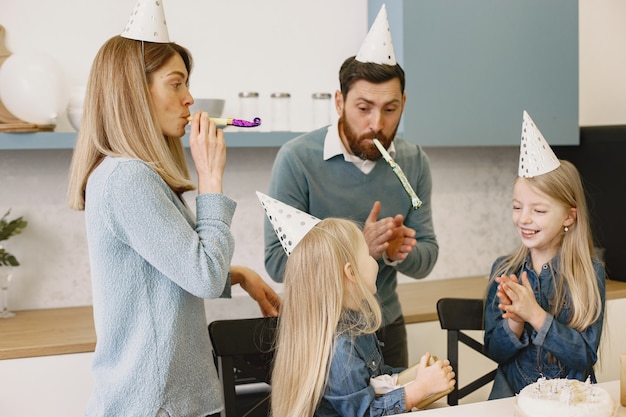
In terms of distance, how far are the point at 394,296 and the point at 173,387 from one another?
3.05 feet

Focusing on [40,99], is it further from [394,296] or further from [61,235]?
[394,296]

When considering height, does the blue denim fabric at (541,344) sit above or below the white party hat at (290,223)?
below

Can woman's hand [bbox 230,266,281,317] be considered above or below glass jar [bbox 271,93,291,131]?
below

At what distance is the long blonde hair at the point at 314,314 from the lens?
5.45ft

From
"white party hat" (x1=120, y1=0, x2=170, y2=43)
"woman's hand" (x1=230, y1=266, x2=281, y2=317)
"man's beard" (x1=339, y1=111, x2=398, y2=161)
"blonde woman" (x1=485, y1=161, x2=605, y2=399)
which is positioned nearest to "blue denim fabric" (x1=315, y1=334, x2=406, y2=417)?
"woman's hand" (x1=230, y1=266, x2=281, y2=317)

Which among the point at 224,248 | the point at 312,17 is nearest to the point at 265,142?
the point at 312,17

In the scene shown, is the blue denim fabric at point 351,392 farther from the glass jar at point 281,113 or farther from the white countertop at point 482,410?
the glass jar at point 281,113

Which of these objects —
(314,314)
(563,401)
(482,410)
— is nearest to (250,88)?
(314,314)

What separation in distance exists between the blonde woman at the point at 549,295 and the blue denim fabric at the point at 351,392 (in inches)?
17.2

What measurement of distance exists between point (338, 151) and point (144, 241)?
0.85 metres

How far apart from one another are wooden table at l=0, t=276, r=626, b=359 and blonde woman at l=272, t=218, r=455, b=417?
90 centimetres

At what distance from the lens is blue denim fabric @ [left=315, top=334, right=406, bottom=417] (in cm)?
165

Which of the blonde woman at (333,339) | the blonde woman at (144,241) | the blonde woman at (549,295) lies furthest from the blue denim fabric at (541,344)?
the blonde woman at (144,241)

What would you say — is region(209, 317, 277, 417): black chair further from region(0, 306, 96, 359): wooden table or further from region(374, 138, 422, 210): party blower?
region(0, 306, 96, 359): wooden table
